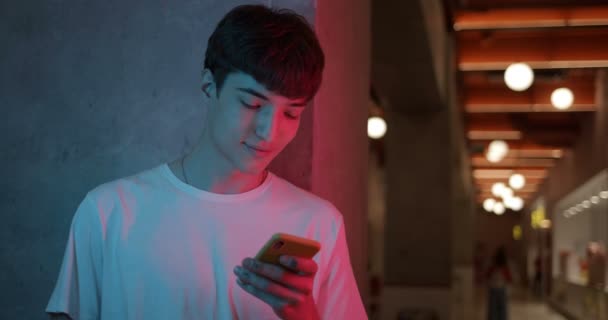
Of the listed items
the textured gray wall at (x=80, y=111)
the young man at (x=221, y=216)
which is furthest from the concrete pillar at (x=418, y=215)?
the young man at (x=221, y=216)

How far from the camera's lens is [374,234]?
2298 cm

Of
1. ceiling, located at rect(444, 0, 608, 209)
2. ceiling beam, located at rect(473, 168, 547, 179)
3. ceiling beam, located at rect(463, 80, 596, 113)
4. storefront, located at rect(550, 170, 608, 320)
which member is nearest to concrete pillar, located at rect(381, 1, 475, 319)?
ceiling, located at rect(444, 0, 608, 209)

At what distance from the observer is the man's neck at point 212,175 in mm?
1840

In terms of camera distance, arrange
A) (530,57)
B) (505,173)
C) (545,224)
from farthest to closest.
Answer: (505,173) < (545,224) < (530,57)

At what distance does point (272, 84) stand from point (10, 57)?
140 centimetres

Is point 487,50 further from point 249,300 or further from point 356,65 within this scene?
point 249,300

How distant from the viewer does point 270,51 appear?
5.57 feet

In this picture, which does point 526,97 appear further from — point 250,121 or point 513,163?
point 250,121

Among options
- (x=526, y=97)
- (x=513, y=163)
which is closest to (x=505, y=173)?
(x=513, y=163)

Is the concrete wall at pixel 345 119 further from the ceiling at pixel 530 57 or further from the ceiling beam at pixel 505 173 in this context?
the ceiling beam at pixel 505 173

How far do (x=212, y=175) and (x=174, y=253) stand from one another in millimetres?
215

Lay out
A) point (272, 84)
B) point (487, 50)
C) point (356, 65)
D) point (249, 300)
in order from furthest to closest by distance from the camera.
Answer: point (487, 50) → point (356, 65) → point (249, 300) → point (272, 84)

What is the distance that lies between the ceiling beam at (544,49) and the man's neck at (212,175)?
8.74 m

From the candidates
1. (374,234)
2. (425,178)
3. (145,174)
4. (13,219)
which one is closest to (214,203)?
(145,174)
